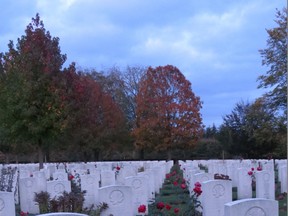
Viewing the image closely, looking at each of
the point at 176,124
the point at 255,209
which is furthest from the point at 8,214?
the point at 176,124

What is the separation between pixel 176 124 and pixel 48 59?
66.5ft

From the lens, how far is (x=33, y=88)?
2364 centimetres

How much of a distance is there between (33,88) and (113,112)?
19.0m

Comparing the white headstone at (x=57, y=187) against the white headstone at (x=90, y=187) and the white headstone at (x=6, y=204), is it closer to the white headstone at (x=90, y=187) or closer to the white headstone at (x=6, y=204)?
the white headstone at (x=90, y=187)

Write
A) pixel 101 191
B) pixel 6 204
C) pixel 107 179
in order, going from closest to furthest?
1. pixel 6 204
2. pixel 101 191
3. pixel 107 179

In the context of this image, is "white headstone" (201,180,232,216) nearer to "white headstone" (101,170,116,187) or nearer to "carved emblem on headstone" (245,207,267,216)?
"carved emblem on headstone" (245,207,267,216)

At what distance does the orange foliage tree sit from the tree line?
84 millimetres

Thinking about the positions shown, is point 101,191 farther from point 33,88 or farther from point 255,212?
point 33,88

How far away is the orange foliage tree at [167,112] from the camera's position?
4231 centimetres

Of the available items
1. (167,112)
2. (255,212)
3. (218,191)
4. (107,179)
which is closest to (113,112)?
(167,112)

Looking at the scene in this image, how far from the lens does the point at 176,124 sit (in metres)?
42.4

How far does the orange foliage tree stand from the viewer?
4231cm

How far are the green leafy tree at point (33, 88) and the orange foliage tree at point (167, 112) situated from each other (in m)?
18.5

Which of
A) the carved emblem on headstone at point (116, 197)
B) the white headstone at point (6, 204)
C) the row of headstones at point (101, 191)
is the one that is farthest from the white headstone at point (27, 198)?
the carved emblem on headstone at point (116, 197)
